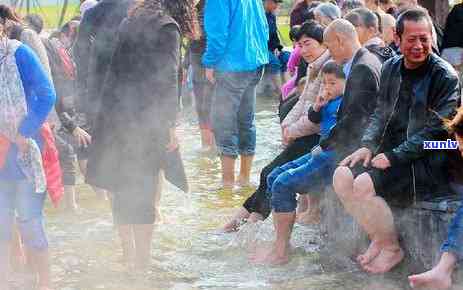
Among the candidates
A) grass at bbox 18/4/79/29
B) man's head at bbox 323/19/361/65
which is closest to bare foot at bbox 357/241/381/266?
man's head at bbox 323/19/361/65

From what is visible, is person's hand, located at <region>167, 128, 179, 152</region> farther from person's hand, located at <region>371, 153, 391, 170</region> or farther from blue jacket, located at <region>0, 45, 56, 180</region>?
person's hand, located at <region>371, 153, 391, 170</region>

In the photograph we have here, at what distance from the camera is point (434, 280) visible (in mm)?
4141

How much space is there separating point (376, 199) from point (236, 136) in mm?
3253

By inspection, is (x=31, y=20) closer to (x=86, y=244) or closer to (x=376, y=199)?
(x=86, y=244)

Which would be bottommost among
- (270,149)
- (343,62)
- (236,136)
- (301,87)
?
(270,149)

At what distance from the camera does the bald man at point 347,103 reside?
18.5 ft

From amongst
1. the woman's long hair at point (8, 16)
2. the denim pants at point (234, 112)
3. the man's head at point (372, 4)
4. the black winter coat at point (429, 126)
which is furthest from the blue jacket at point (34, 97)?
the man's head at point (372, 4)

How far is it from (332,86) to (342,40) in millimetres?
331

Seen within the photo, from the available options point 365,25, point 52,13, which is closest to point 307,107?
point 365,25

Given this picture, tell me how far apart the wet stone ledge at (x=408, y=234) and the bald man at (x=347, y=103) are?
1.13 ft

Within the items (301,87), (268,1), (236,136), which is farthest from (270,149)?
(268,1)

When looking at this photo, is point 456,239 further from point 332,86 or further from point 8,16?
point 8,16

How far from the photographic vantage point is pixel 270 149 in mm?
10188

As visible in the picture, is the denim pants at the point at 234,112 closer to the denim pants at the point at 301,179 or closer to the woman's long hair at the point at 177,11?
the denim pants at the point at 301,179
